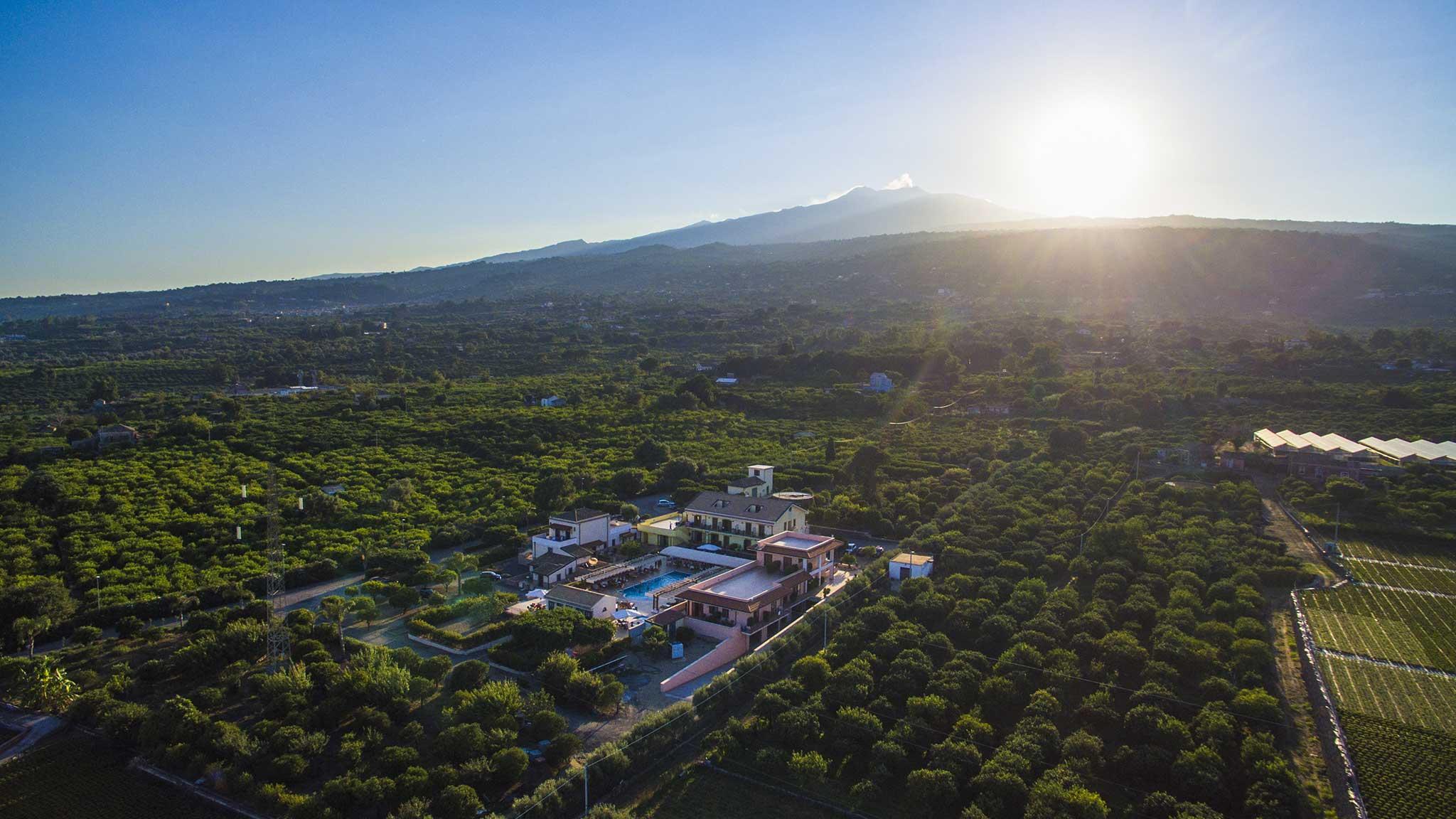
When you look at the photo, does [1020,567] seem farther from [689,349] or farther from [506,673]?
[689,349]

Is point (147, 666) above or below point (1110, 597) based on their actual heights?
above

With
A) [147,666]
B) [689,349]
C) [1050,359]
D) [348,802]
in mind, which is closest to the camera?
[348,802]

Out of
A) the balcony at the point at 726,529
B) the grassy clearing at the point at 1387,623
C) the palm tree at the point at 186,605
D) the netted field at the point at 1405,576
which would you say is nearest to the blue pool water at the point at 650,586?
the balcony at the point at 726,529

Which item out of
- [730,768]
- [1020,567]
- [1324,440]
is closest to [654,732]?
[730,768]

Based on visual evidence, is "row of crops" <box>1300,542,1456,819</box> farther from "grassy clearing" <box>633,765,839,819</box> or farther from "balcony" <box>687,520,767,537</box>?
"balcony" <box>687,520,767,537</box>

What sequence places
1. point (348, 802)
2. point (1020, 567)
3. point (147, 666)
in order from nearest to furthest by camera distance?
point (348, 802)
point (147, 666)
point (1020, 567)

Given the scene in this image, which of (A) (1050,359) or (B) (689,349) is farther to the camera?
(B) (689,349)

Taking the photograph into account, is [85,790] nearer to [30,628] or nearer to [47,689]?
[47,689]

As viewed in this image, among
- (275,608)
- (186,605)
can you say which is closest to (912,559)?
(275,608)
